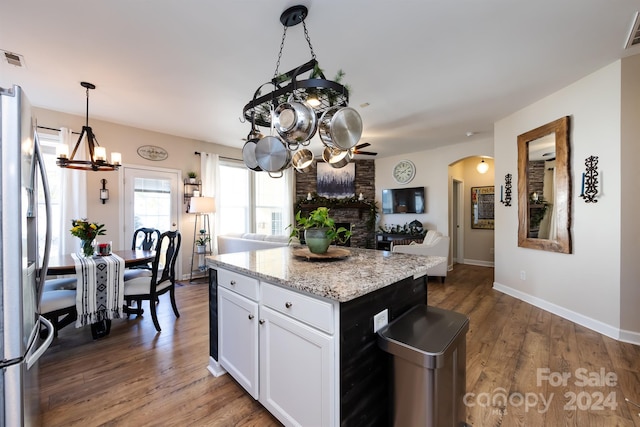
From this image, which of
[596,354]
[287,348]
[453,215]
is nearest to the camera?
[287,348]

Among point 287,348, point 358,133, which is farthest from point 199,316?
point 358,133

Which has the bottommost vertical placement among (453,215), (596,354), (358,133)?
(596,354)

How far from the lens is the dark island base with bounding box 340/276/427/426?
4.03 ft

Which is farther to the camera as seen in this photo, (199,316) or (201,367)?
(199,316)

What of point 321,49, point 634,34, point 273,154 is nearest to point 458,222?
point 634,34

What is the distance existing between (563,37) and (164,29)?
3.28m

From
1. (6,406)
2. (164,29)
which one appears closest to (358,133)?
(164,29)

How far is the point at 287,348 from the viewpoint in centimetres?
141

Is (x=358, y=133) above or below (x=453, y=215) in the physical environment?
above

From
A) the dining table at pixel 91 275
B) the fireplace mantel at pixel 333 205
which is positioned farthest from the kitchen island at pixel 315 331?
the fireplace mantel at pixel 333 205

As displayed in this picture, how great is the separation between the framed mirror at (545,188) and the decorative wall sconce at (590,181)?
0.19 metres

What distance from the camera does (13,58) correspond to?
8.22 feet

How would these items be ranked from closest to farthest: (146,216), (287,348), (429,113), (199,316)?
(287,348)
(199,316)
(429,113)
(146,216)

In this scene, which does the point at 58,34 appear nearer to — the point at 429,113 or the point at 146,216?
the point at 146,216
